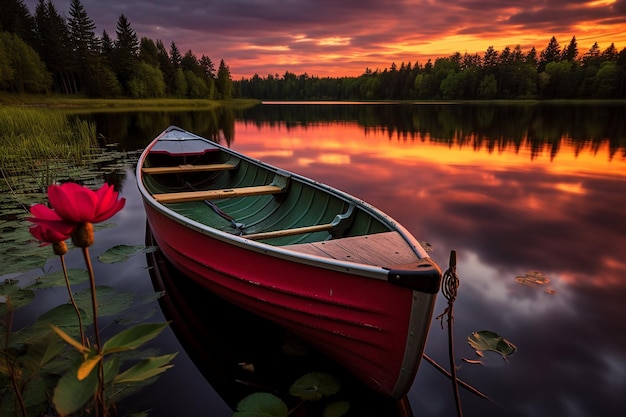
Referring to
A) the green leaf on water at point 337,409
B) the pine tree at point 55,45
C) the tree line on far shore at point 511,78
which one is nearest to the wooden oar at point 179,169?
the green leaf on water at point 337,409

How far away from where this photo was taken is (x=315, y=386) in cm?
350

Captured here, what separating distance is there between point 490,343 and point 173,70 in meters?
94.6

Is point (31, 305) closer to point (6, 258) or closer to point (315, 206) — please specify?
point (6, 258)

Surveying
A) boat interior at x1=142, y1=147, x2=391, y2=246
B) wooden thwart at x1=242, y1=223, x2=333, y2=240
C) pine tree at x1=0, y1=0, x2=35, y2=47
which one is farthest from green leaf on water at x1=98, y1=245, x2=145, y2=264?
pine tree at x1=0, y1=0, x2=35, y2=47

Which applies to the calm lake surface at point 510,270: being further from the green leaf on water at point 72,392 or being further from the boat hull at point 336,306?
the green leaf on water at point 72,392

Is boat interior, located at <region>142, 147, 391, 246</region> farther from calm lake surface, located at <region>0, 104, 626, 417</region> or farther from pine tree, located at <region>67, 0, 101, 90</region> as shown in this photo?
pine tree, located at <region>67, 0, 101, 90</region>

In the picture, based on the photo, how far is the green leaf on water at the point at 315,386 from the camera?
133 inches

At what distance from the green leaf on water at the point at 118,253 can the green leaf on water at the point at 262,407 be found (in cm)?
431

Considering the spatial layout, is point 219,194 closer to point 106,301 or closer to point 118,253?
point 118,253

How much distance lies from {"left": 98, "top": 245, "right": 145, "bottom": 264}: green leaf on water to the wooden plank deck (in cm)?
420

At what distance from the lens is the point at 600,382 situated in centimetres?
378

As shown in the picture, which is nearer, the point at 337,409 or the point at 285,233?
the point at 337,409

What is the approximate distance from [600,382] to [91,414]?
4837 mm

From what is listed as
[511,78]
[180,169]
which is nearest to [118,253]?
[180,169]
